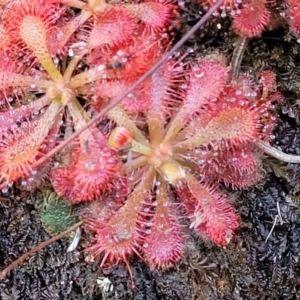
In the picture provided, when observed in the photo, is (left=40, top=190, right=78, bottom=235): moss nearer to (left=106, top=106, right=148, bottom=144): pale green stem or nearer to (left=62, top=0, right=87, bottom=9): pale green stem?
(left=106, top=106, right=148, bottom=144): pale green stem

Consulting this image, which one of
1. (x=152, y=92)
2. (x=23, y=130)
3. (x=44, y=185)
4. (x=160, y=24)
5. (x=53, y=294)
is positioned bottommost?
(x=53, y=294)

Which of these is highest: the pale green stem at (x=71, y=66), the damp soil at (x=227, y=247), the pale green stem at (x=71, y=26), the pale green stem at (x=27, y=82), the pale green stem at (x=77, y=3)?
the pale green stem at (x=77, y=3)

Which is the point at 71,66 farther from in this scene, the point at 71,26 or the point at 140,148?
the point at 140,148

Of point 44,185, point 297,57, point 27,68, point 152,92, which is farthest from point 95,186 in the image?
point 297,57

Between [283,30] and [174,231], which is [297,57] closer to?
[283,30]

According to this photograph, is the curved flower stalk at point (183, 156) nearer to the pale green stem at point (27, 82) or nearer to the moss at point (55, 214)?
the moss at point (55, 214)

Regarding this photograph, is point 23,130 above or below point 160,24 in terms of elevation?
below

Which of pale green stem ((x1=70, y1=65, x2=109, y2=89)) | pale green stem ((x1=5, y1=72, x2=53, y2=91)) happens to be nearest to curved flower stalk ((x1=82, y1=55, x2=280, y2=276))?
pale green stem ((x1=70, y1=65, x2=109, y2=89))

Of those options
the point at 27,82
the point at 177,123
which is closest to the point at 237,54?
the point at 177,123

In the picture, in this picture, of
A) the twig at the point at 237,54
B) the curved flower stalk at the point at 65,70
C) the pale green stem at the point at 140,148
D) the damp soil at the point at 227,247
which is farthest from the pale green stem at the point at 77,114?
the twig at the point at 237,54
